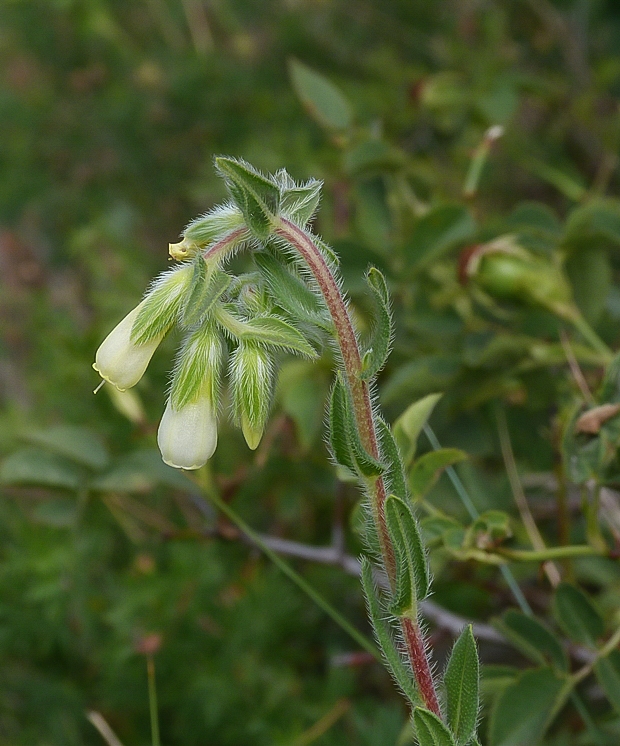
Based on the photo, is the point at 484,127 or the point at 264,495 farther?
the point at 484,127

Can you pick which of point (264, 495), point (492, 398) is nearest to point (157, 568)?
point (264, 495)

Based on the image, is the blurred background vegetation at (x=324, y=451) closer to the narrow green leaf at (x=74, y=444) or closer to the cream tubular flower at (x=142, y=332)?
the narrow green leaf at (x=74, y=444)

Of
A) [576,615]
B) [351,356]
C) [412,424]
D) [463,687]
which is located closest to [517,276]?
[412,424]

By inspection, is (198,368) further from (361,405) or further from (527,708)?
(527,708)

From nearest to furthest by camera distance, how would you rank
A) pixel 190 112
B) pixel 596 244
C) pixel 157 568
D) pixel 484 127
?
pixel 596 244
pixel 157 568
pixel 484 127
pixel 190 112

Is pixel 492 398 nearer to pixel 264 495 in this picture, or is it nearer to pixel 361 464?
pixel 264 495

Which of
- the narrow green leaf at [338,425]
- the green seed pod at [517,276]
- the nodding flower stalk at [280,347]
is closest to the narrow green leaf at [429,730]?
the nodding flower stalk at [280,347]
